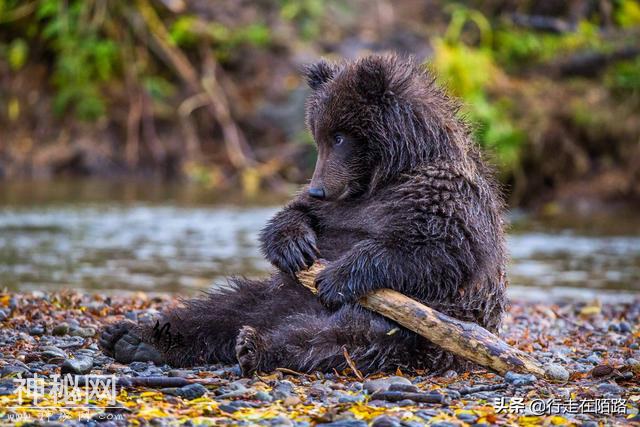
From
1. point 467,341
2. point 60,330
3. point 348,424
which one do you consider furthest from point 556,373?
point 60,330

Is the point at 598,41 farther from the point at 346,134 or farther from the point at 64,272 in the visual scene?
the point at 346,134

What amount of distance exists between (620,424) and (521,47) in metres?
Result: 18.1

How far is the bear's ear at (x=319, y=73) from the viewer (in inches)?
239

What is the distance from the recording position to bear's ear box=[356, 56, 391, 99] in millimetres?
5574

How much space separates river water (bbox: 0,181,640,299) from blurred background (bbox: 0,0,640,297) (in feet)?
Result: 0.33

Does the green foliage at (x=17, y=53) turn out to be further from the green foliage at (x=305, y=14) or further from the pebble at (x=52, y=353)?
the pebble at (x=52, y=353)

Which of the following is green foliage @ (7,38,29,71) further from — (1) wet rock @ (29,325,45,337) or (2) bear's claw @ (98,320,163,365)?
(2) bear's claw @ (98,320,163,365)

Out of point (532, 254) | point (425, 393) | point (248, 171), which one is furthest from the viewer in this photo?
point (248, 171)

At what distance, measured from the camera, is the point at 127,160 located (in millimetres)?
21391

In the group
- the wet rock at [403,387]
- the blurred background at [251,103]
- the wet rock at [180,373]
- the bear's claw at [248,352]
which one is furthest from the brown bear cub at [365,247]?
the blurred background at [251,103]

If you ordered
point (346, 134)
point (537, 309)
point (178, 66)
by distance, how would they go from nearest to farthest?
point (346, 134) < point (537, 309) < point (178, 66)

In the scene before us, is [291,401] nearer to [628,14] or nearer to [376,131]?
[376,131]

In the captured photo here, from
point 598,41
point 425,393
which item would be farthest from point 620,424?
point 598,41

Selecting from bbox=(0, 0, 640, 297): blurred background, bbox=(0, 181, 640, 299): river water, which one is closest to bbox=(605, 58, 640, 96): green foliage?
bbox=(0, 0, 640, 297): blurred background
